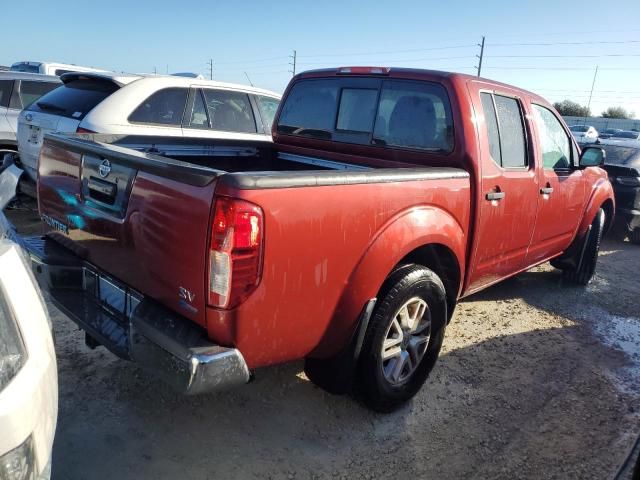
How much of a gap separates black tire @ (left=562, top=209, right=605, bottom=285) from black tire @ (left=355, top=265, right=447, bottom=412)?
324 centimetres

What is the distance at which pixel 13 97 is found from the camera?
22.6ft

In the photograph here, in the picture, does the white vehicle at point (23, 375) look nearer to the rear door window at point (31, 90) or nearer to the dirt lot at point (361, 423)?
the dirt lot at point (361, 423)

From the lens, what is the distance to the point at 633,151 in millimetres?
8297

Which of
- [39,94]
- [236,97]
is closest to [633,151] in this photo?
[236,97]

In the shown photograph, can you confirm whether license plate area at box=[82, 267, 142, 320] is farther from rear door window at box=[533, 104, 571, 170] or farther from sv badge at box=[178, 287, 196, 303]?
rear door window at box=[533, 104, 571, 170]

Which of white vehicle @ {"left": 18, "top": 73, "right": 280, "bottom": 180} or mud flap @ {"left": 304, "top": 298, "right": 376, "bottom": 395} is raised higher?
white vehicle @ {"left": 18, "top": 73, "right": 280, "bottom": 180}

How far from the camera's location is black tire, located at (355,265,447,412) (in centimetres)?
273

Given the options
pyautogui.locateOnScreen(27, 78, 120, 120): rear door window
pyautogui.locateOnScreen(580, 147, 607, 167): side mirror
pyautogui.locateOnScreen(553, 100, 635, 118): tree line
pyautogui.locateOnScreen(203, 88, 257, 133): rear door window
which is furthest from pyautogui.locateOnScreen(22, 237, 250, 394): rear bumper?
pyautogui.locateOnScreen(553, 100, 635, 118): tree line

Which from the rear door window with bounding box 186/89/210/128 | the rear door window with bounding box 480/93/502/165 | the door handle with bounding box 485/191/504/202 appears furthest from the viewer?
the rear door window with bounding box 186/89/210/128

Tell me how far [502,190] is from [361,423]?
1.85m

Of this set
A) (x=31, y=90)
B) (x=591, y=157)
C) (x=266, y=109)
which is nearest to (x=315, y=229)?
(x=591, y=157)

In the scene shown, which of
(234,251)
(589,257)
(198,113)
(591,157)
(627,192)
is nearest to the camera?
(234,251)

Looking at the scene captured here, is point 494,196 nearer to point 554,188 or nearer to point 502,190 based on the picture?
point 502,190

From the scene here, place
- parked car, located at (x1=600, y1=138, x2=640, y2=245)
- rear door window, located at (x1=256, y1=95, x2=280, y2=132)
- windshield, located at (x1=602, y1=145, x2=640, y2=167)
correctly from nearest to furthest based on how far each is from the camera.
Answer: rear door window, located at (x1=256, y1=95, x2=280, y2=132)
parked car, located at (x1=600, y1=138, x2=640, y2=245)
windshield, located at (x1=602, y1=145, x2=640, y2=167)
